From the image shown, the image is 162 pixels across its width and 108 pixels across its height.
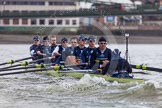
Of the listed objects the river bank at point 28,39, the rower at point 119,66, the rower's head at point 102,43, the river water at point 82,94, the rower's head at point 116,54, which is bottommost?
the river bank at point 28,39

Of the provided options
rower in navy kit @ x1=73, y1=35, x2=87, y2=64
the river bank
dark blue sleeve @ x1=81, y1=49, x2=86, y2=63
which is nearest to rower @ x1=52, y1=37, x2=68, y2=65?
rower in navy kit @ x1=73, y1=35, x2=87, y2=64

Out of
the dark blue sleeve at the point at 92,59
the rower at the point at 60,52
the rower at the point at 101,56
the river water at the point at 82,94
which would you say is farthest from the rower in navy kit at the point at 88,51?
the rower at the point at 60,52

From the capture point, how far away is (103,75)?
64.2ft

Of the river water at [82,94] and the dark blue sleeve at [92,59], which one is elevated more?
the dark blue sleeve at [92,59]

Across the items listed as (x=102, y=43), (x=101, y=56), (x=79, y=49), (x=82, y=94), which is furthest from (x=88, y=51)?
(x=82, y=94)

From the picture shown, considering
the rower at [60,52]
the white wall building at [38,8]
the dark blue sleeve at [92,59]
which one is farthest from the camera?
the white wall building at [38,8]

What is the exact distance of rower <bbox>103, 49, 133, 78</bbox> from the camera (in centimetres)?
1888

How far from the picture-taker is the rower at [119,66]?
743 inches

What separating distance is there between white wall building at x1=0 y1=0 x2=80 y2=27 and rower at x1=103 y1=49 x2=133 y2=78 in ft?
252

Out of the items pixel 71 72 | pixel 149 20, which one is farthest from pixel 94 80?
pixel 149 20

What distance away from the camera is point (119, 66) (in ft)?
62.0

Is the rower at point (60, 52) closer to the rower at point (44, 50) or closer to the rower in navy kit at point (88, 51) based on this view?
the rower at point (44, 50)

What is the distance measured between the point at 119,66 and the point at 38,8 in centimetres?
8459

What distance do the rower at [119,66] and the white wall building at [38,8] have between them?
76.8m
